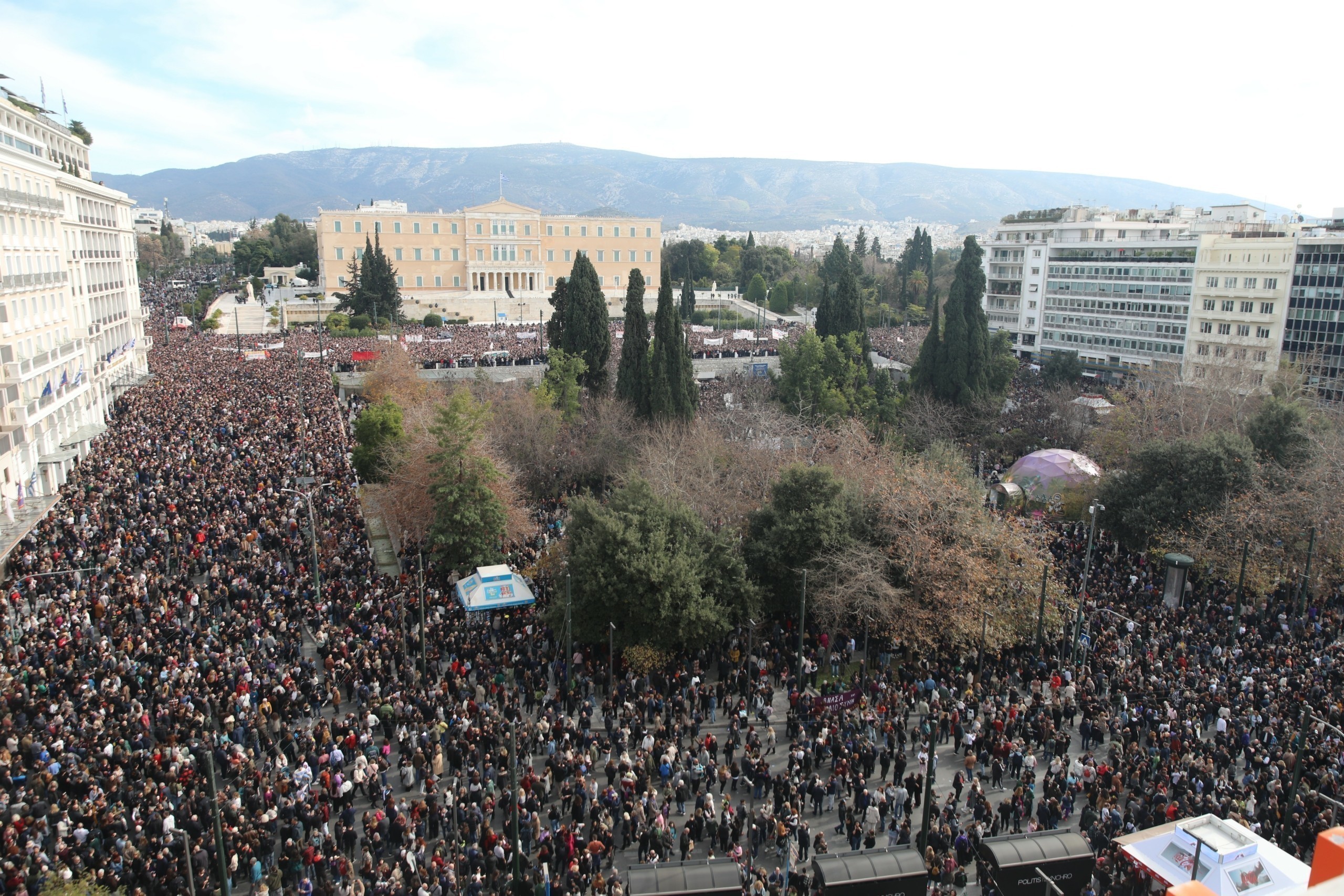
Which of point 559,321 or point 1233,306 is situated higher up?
point 1233,306

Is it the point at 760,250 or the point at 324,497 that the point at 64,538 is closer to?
the point at 324,497

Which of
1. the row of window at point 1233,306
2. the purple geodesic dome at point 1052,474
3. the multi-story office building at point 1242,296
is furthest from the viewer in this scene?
the row of window at point 1233,306

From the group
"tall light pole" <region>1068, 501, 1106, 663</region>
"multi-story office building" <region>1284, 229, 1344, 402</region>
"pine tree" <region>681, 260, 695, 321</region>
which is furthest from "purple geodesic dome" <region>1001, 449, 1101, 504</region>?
"pine tree" <region>681, 260, 695, 321</region>

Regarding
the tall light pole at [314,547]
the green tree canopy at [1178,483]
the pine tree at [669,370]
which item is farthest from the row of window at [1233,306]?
the tall light pole at [314,547]

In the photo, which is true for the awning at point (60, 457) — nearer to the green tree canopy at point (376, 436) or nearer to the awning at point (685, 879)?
the green tree canopy at point (376, 436)

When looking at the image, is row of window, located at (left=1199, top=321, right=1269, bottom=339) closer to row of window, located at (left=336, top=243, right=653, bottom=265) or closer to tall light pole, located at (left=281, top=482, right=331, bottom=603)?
tall light pole, located at (left=281, top=482, right=331, bottom=603)

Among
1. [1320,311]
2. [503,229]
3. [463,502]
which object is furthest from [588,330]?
[503,229]

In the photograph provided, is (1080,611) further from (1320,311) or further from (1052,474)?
(1320,311)
